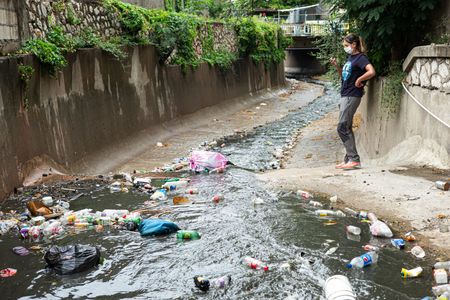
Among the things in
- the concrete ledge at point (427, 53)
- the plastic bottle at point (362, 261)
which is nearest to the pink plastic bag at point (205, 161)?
the concrete ledge at point (427, 53)

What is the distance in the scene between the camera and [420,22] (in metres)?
8.73

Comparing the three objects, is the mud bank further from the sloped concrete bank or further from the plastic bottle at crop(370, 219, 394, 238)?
the sloped concrete bank

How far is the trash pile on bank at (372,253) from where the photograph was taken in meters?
3.79

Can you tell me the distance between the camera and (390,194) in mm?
6074

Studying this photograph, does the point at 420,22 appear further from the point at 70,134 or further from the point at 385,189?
the point at 70,134

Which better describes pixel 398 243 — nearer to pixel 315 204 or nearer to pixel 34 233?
pixel 315 204

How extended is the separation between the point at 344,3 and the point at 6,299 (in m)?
7.51

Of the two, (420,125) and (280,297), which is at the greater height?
(420,125)

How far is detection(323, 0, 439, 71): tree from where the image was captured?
8477mm

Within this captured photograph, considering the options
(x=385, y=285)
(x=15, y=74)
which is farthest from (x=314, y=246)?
(x=15, y=74)

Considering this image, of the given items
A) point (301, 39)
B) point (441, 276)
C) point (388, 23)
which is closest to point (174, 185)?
point (441, 276)

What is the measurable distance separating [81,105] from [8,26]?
233cm

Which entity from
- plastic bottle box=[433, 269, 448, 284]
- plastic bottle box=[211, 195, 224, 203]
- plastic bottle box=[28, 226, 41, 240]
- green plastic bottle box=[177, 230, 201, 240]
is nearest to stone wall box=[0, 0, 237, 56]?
plastic bottle box=[28, 226, 41, 240]

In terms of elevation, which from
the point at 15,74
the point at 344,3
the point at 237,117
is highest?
the point at 344,3
